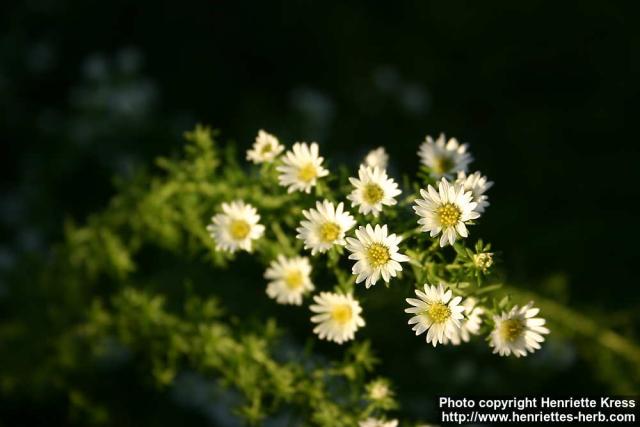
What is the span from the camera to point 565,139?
4695 millimetres

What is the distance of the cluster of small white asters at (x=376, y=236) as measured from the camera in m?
1.98

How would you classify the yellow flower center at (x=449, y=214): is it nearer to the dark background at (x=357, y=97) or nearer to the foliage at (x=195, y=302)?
the foliage at (x=195, y=302)

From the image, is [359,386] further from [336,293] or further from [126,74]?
[126,74]

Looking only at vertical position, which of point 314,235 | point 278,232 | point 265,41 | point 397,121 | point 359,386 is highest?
point 265,41

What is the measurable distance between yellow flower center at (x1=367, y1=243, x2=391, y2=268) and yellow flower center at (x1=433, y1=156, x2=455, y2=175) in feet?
1.69

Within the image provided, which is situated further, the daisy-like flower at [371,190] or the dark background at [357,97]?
the dark background at [357,97]

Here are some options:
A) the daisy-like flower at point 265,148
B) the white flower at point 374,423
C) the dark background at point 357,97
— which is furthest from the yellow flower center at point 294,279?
the dark background at point 357,97

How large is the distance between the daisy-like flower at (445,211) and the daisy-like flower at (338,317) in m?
0.37

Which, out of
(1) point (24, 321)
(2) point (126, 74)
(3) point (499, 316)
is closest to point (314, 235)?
(3) point (499, 316)

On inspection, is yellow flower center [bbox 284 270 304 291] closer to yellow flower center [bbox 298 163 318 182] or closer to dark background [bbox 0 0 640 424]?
yellow flower center [bbox 298 163 318 182]

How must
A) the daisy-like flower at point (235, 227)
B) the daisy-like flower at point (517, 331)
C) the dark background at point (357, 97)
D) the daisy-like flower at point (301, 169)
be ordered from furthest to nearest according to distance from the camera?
the dark background at point (357, 97) < the daisy-like flower at point (235, 227) < the daisy-like flower at point (301, 169) < the daisy-like flower at point (517, 331)

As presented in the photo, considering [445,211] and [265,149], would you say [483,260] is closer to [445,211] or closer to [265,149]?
[445,211]

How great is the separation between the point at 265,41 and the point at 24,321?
2.57 metres

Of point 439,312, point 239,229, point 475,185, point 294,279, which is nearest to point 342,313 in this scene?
point 294,279
